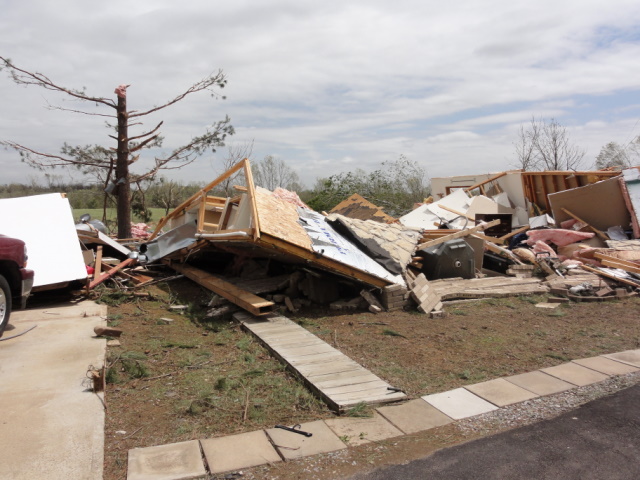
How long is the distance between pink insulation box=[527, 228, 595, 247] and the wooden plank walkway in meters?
8.09

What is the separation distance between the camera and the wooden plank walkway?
4.66m

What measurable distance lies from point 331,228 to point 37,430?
20.5 ft

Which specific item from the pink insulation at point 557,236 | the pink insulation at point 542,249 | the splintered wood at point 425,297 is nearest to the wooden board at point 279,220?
the splintered wood at point 425,297

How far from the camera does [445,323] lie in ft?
24.8

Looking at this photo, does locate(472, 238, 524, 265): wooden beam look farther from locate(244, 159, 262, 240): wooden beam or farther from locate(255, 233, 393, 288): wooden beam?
locate(244, 159, 262, 240): wooden beam

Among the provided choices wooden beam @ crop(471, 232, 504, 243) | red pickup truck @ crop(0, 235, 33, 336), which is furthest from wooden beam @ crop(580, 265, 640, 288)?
red pickup truck @ crop(0, 235, 33, 336)

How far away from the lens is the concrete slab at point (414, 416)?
421cm

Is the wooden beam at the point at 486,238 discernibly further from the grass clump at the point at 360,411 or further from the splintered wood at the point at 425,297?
the grass clump at the point at 360,411

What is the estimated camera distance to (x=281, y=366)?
5551 mm

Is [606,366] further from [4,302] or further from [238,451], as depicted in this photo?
[4,302]

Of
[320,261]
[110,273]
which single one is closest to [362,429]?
[320,261]

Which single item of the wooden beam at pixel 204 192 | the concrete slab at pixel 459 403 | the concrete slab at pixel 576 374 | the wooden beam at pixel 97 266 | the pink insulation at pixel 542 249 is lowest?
the concrete slab at pixel 576 374

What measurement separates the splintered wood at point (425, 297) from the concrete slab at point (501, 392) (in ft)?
9.58

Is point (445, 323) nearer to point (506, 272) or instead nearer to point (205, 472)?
point (506, 272)
